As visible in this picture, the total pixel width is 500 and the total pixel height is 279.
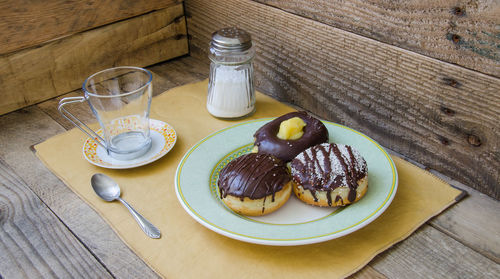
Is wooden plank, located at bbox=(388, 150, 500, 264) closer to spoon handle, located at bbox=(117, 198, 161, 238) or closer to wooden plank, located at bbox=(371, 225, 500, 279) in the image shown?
wooden plank, located at bbox=(371, 225, 500, 279)

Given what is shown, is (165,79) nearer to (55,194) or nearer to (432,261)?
(55,194)

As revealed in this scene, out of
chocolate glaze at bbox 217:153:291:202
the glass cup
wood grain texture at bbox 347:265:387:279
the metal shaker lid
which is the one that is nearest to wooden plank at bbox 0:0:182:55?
the glass cup

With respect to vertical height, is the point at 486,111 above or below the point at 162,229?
above

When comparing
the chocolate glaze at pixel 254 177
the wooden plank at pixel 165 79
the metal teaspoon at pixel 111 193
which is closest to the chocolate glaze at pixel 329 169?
the chocolate glaze at pixel 254 177

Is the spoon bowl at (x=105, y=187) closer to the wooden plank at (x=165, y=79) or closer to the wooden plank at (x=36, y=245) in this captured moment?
the wooden plank at (x=36, y=245)

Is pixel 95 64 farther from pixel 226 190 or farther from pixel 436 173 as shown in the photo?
pixel 436 173

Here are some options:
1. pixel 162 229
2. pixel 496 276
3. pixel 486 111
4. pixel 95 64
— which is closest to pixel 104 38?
pixel 95 64

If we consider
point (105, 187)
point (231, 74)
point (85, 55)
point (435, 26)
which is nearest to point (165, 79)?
point (85, 55)

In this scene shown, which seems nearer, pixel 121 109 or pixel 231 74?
pixel 121 109
